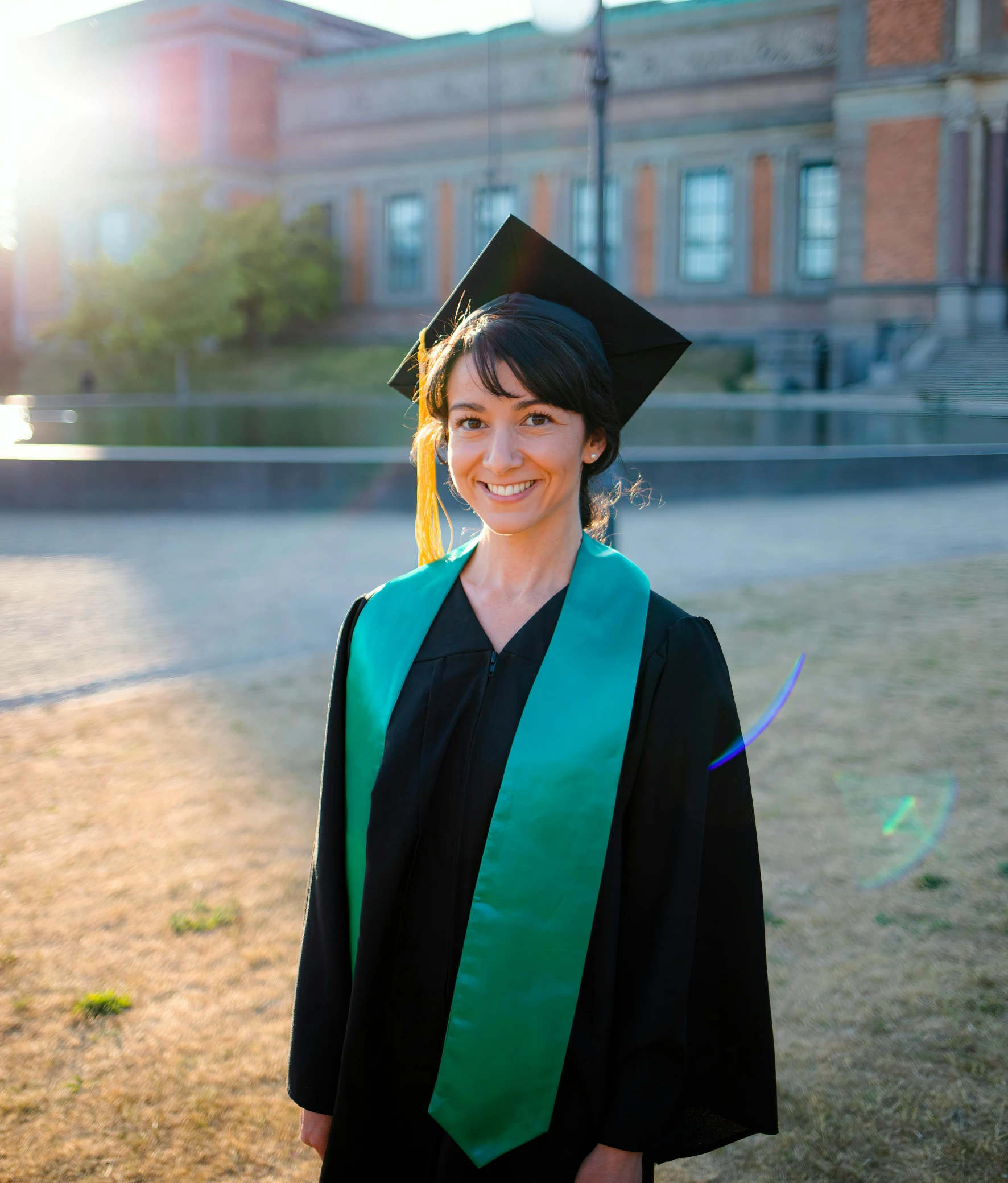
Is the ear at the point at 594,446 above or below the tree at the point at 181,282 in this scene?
below

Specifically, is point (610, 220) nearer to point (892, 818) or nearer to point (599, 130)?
point (599, 130)

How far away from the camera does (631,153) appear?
39.5 m

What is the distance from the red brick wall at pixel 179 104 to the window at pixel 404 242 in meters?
8.66

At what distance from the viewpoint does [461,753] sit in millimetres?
1875

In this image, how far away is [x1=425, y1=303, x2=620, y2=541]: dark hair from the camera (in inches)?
71.6

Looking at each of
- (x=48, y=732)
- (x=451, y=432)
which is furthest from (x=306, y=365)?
(x=451, y=432)

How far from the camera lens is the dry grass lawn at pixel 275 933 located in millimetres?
2807

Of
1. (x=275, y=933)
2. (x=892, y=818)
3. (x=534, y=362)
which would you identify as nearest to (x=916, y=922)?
(x=892, y=818)

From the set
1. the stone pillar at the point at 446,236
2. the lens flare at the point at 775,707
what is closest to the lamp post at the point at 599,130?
the lens flare at the point at 775,707

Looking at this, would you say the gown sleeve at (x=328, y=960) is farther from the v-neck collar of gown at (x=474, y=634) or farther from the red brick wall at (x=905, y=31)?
the red brick wall at (x=905, y=31)

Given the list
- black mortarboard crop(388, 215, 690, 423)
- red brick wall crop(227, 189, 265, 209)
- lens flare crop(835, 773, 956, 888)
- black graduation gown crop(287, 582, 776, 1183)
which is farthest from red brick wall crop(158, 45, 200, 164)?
black graduation gown crop(287, 582, 776, 1183)

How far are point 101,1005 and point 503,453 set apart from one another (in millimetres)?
2394

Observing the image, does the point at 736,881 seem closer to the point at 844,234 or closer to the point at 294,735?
the point at 294,735

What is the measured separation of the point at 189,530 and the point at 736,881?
1098 cm
